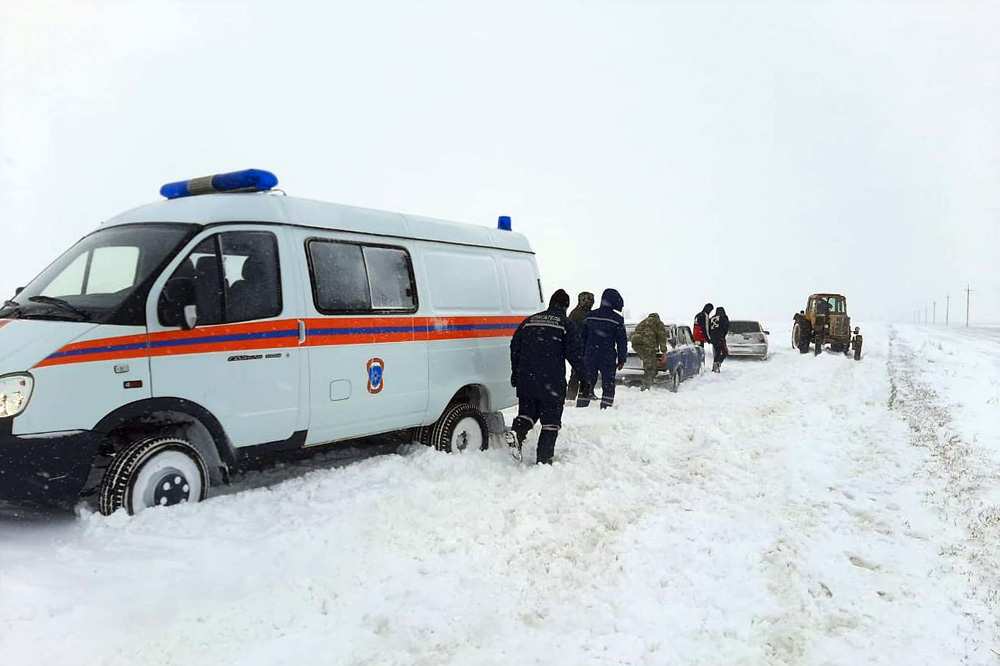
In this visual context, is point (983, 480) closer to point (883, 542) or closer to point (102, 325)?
point (883, 542)

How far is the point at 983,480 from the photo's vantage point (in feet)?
24.8

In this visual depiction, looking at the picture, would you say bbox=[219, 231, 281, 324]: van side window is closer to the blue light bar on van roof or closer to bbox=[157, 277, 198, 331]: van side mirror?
bbox=[157, 277, 198, 331]: van side mirror

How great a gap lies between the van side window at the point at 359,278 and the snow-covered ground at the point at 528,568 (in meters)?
1.56

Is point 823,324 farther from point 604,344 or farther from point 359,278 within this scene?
point 359,278

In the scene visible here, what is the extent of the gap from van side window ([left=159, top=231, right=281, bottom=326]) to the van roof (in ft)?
0.61

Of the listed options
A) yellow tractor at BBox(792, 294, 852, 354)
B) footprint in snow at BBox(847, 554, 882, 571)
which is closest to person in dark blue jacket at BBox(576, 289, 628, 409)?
footprint in snow at BBox(847, 554, 882, 571)

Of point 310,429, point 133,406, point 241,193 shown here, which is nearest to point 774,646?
point 310,429

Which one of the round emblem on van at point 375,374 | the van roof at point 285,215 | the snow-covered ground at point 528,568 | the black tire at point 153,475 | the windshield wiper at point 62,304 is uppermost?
the van roof at point 285,215

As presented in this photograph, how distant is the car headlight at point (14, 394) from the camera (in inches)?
177

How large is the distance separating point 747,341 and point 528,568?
71.9 ft

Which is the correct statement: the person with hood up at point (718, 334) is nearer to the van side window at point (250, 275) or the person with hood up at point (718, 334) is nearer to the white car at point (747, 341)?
the white car at point (747, 341)

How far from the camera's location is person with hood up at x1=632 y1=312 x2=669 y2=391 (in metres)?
14.7

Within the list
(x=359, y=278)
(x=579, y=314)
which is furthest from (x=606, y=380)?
(x=359, y=278)

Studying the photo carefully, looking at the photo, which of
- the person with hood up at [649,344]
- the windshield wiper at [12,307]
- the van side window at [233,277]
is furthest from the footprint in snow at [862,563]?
the person with hood up at [649,344]
